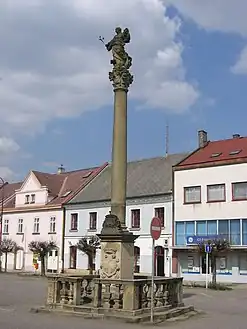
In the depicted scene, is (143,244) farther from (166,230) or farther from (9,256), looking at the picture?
(9,256)

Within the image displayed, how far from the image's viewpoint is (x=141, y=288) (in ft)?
49.8

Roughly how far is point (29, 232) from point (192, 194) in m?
19.3

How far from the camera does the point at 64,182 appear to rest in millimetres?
57875

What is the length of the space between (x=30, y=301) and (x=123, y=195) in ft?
23.2

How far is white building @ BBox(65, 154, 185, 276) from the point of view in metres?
43.5

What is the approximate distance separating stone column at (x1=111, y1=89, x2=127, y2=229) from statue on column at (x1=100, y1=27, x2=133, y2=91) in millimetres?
305

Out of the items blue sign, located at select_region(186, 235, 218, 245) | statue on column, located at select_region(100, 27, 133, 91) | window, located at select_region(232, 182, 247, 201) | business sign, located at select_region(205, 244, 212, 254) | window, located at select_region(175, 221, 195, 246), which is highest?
statue on column, located at select_region(100, 27, 133, 91)

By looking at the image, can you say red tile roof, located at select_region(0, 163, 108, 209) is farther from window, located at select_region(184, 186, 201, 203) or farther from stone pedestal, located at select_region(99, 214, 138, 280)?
stone pedestal, located at select_region(99, 214, 138, 280)

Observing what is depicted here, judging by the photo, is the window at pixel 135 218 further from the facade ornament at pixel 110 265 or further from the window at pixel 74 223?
the facade ornament at pixel 110 265

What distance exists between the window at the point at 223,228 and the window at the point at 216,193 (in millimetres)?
1645

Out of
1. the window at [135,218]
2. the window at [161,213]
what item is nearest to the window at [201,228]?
the window at [161,213]

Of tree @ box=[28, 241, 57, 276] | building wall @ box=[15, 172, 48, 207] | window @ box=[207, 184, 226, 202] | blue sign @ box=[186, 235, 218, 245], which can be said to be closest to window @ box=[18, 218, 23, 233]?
building wall @ box=[15, 172, 48, 207]

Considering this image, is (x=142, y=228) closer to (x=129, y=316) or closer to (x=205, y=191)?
(x=205, y=191)

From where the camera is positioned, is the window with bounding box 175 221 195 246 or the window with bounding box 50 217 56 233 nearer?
the window with bounding box 175 221 195 246
